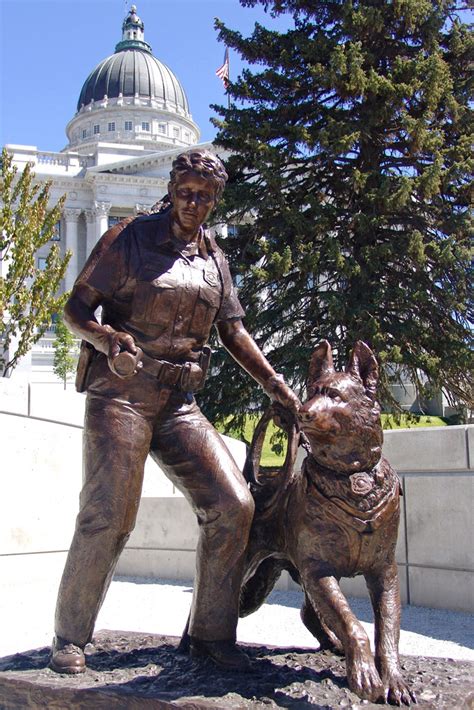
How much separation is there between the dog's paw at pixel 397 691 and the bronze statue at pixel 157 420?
2.50 feet

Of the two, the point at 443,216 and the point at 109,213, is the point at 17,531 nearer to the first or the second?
the point at 443,216

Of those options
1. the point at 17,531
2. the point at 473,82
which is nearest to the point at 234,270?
the point at 473,82

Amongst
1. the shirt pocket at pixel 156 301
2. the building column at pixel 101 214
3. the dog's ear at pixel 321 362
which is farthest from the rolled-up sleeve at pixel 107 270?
the building column at pixel 101 214

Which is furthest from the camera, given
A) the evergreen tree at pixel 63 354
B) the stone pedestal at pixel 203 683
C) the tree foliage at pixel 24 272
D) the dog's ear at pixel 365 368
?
the evergreen tree at pixel 63 354

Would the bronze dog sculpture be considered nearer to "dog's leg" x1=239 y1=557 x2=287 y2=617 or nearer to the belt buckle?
"dog's leg" x1=239 y1=557 x2=287 y2=617

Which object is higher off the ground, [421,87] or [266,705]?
[421,87]

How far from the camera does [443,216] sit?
17109 mm

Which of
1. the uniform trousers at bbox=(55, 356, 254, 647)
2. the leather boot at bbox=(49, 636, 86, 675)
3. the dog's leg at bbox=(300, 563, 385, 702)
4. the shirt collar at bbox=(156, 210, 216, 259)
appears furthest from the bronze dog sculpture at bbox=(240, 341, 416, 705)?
the leather boot at bbox=(49, 636, 86, 675)

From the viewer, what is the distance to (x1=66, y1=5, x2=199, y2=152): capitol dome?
81.2 metres

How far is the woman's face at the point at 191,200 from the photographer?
3.54 m

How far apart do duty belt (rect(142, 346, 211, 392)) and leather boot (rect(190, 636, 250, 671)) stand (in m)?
1.21

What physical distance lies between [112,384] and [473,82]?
16663 mm

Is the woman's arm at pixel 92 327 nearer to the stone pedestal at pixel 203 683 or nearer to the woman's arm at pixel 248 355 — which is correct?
the woman's arm at pixel 248 355

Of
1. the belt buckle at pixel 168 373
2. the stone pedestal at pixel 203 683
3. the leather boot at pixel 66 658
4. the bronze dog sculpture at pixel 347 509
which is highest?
the belt buckle at pixel 168 373
